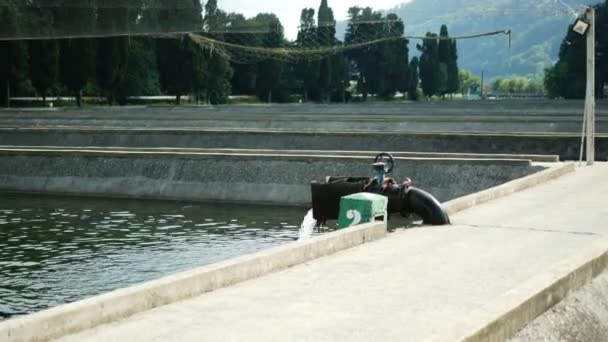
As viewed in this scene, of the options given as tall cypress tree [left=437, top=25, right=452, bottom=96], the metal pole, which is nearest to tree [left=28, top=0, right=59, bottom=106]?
the metal pole

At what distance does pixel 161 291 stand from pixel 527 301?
3313 mm

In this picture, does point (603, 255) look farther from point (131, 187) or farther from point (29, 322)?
point (131, 187)

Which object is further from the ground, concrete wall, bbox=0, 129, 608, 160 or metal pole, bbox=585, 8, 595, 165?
metal pole, bbox=585, 8, 595, 165

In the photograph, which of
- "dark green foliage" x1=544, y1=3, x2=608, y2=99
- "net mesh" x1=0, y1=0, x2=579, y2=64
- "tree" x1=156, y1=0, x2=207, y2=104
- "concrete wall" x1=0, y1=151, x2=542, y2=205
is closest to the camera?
"concrete wall" x1=0, y1=151, x2=542, y2=205

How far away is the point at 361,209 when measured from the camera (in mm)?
15422

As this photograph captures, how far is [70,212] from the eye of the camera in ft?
96.4

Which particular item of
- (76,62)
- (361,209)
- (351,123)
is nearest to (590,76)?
(361,209)

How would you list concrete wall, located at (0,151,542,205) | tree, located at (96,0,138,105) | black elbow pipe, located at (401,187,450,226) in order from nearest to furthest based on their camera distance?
1. black elbow pipe, located at (401,187,450,226)
2. concrete wall, located at (0,151,542,205)
3. tree, located at (96,0,138,105)

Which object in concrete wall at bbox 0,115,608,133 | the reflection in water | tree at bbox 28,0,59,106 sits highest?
tree at bbox 28,0,59,106

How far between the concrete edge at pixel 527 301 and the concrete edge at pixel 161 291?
278 cm

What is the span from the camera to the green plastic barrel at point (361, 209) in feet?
50.5

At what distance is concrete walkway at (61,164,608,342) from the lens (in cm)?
919

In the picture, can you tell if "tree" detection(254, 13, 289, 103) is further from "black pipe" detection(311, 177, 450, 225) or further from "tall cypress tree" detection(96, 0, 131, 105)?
"black pipe" detection(311, 177, 450, 225)

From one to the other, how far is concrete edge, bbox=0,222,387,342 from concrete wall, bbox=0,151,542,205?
16093 millimetres
